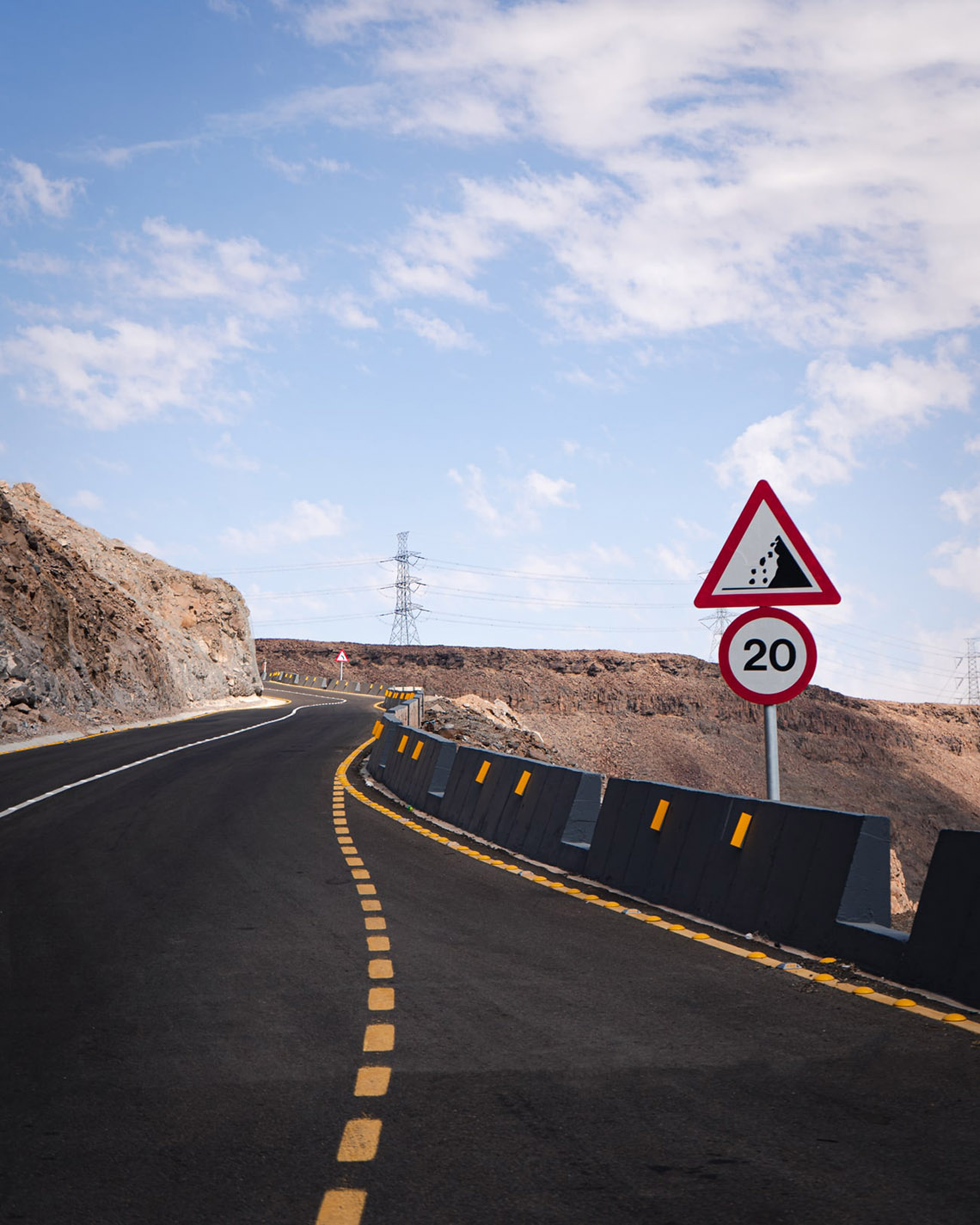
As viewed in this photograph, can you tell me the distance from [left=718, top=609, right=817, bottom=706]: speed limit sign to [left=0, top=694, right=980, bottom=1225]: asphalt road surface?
190 centimetres

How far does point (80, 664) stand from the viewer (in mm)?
42219

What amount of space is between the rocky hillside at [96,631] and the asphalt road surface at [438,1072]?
2735 cm

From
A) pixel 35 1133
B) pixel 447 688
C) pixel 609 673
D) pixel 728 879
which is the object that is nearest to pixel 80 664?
pixel 728 879

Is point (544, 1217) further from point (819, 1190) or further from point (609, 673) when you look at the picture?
point (609, 673)

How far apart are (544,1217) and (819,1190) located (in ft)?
3.27

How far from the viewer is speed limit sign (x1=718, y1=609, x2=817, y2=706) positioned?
8.55 meters

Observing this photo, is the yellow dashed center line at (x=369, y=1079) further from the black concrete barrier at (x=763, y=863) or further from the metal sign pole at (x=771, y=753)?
the metal sign pole at (x=771, y=753)

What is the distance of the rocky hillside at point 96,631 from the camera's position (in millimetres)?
38000

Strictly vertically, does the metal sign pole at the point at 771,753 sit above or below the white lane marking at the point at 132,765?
above

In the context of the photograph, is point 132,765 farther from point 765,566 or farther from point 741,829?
point 765,566

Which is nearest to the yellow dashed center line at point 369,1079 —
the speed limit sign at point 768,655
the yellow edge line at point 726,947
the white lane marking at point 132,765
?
the yellow edge line at point 726,947

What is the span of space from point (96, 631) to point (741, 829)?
1543 inches

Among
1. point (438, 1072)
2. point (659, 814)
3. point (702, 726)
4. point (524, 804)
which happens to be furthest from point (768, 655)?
point (702, 726)

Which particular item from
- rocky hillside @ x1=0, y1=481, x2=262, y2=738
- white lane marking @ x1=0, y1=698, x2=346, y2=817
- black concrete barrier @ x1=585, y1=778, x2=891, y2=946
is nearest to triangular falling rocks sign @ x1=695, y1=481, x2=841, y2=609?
black concrete barrier @ x1=585, y1=778, x2=891, y2=946
